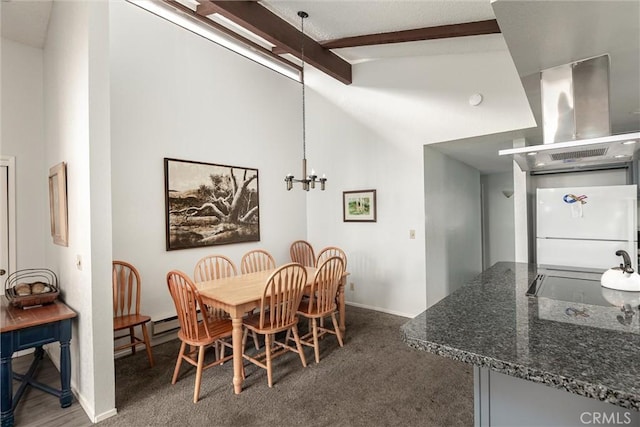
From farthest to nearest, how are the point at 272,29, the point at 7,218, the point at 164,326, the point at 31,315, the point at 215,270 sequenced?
the point at 215,270
the point at 164,326
the point at 272,29
the point at 7,218
the point at 31,315

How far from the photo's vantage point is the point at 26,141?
3055 mm

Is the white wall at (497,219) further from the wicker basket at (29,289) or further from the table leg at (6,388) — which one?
the table leg at (6,388)

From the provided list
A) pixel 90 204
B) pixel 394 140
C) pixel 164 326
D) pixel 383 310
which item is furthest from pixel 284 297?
pixel 394 140

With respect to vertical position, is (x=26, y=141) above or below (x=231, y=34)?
below

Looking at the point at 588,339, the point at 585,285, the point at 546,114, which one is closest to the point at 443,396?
the point at 585,285

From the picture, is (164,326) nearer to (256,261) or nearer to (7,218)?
(256,261)

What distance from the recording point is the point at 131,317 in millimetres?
2936

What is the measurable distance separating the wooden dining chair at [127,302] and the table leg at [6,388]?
0.81m

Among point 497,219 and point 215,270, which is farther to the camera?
point 497,219

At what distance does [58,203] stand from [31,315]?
2.94ft

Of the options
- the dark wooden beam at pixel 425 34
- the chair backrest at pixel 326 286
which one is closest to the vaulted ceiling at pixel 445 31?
the dark wooden beam at pixel 425 34

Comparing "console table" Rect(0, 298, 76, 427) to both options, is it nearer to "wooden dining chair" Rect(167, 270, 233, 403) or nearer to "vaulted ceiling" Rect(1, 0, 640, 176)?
"wooden dining chair" Rect(167, 270, 233, 403)

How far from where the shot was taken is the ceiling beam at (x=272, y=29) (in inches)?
113

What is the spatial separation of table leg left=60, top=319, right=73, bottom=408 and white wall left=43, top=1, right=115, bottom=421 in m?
0.07
